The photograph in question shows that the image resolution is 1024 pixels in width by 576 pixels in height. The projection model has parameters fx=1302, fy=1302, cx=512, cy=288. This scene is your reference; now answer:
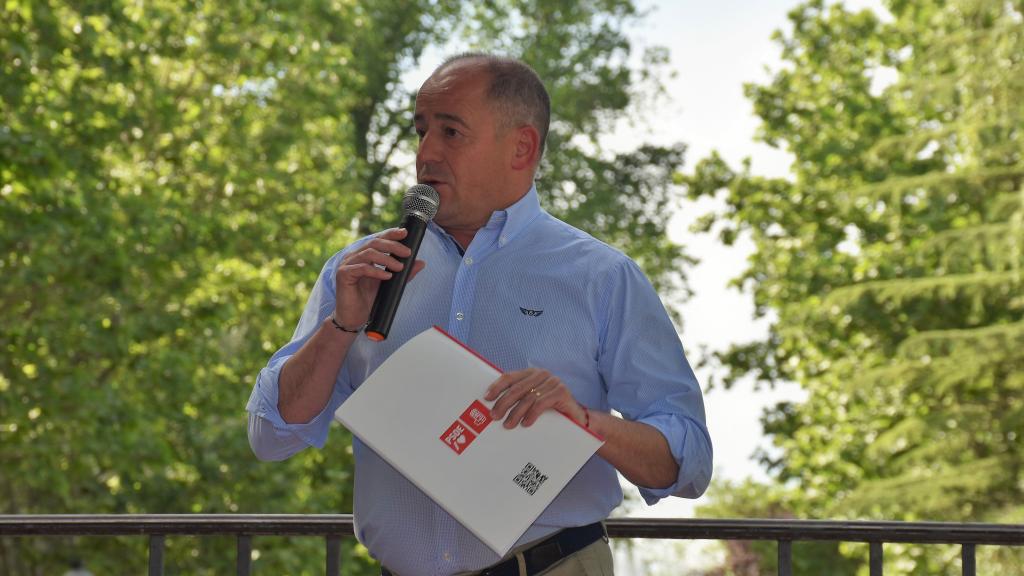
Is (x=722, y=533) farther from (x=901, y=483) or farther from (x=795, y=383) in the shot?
(x=795, y=383)

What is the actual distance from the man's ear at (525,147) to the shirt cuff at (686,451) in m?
0.48

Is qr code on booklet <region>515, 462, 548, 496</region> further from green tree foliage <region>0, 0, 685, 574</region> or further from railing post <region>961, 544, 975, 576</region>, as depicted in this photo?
green tree foliage <region>0, 0, 685, 574</region>

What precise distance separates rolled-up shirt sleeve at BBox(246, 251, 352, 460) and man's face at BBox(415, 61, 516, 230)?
0.20 metres

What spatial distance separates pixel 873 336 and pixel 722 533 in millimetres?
13163

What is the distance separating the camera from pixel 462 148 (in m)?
2.09

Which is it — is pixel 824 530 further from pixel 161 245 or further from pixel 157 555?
pixel 161 245

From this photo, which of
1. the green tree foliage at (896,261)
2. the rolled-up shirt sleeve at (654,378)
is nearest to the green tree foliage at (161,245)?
the green tree foliage at (896,261)

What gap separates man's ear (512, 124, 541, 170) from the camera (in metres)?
2.15

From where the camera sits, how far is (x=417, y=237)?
76.6 inches

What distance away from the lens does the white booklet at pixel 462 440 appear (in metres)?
1.79

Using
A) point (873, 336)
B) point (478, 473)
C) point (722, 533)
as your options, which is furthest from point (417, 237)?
point (873, 336)

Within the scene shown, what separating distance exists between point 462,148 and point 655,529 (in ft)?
3.36

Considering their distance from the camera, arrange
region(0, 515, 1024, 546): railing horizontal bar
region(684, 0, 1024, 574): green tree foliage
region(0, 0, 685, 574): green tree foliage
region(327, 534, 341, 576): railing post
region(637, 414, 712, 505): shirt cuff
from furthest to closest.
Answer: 1. region(684, 0, 1024, 574): green tree foliage
2. region(0, 0, 685, 574): green tree foliage
3. region(327, 534, 341, 576): railing post
4. region(0, 515, 1024, 546): railing horizontal bar
5. region(637, 414, 712, 505): shirt cuff

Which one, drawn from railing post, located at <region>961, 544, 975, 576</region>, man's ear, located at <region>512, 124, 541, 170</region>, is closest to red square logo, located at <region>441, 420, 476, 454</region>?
man's ear, located at <region>512, 124, 541, 170</region>
